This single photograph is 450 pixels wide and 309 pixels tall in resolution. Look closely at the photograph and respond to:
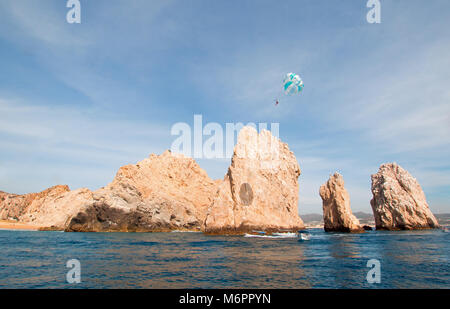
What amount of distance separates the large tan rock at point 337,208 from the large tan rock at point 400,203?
19.5 m

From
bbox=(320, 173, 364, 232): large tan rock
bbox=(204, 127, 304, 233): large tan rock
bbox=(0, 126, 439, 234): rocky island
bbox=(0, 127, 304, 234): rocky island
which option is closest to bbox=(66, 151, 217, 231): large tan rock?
bbox=(0, 127, 304, 234): rocky island

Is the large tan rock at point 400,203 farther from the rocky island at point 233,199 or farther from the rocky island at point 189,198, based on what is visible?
the rocky island at point 189,198

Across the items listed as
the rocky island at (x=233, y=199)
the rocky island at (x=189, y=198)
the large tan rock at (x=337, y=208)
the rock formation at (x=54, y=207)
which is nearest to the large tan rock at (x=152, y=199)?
the rocky island at (x=189, y=198)

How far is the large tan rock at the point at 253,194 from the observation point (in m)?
61.6

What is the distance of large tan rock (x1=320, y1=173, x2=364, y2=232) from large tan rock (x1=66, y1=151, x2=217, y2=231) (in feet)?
139

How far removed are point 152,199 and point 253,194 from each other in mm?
41112

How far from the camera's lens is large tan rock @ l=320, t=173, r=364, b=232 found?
75.2 metres

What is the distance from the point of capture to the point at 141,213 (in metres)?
88.0

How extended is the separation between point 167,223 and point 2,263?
69389 millimetres

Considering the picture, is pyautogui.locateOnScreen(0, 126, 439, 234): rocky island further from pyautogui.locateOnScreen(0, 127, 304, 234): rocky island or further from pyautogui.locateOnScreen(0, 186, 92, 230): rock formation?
pyautogui.locateOnScreen(0, 186, 92, 230): rock formation

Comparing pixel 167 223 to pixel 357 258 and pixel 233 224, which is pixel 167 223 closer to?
pixel 233 224

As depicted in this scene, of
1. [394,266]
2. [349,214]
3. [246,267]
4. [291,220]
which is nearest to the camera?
[246,267]
